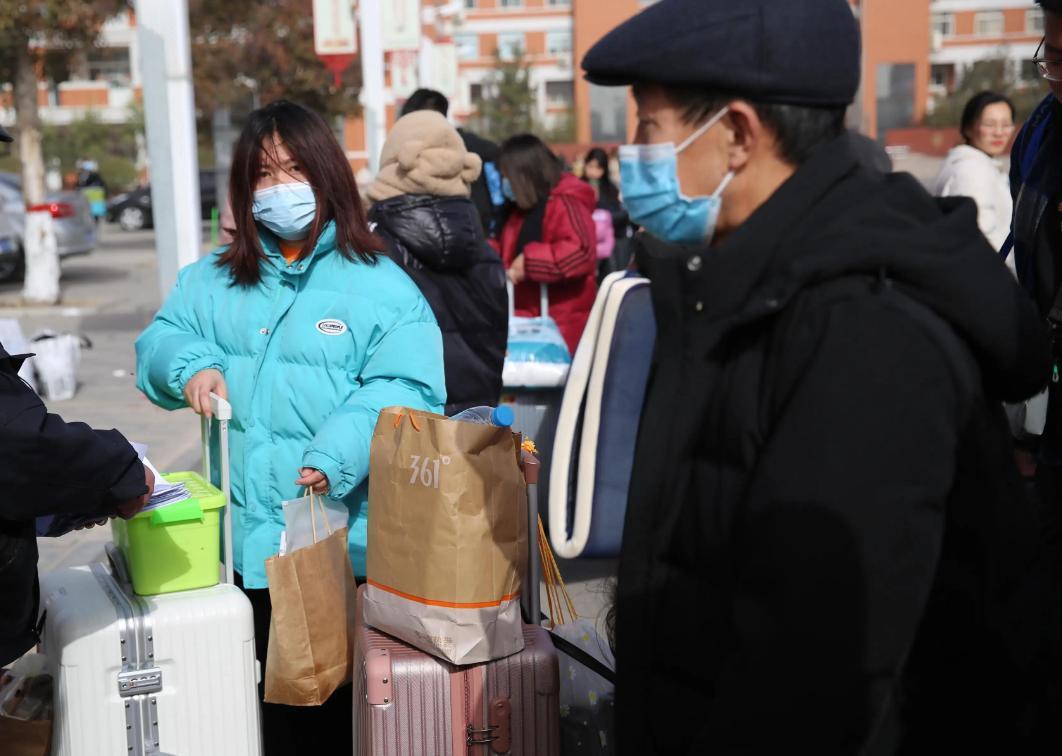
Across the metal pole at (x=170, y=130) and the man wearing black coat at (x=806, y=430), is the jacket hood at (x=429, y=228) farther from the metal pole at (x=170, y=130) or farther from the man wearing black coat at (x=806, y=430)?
the metal pole at (x=170, y=130)

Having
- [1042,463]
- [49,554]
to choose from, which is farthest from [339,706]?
[49,554]

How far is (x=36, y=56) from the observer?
16.4 m

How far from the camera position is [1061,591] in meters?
1.93

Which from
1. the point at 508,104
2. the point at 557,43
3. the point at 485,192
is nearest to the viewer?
the point at 485,192

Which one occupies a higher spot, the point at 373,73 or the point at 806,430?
the point at 373,73

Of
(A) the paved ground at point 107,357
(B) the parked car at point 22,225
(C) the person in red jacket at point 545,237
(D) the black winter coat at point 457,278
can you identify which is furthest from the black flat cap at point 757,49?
(B) the parked car at point 22,225

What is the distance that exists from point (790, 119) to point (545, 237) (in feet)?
18.0

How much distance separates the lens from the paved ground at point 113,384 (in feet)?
19.7

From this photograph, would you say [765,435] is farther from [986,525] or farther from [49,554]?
[49,554]

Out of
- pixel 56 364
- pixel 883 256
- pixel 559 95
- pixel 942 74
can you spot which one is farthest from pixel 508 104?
pixel 883 256

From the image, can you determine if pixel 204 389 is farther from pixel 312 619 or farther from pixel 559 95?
pixel 559 95

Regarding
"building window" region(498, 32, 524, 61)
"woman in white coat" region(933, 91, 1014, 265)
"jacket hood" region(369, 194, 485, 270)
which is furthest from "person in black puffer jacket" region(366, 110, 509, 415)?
"building window" region(498, 32, 524, 61)

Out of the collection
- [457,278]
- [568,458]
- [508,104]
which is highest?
[508,104]

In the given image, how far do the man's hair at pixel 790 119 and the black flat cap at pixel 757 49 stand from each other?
0.04ft
